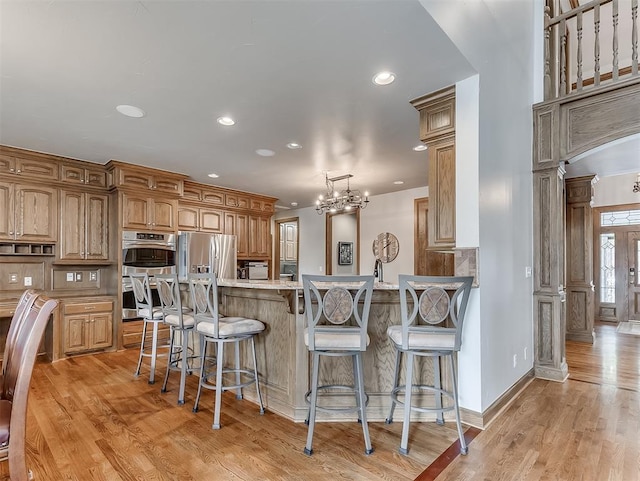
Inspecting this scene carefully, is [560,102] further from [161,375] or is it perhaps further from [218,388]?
[161,375]

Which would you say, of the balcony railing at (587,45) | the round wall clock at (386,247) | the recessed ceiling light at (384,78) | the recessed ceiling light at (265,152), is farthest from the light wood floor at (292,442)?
the round wall clock at (386,247)

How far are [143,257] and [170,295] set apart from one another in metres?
2.15

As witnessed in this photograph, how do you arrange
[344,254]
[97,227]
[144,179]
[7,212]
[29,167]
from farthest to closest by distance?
1. [344,254]
2. [144,179]
3. [97,227]
4. [29,167]
5. [7,212]

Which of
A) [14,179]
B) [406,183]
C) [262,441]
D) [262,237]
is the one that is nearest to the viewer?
[262,441]

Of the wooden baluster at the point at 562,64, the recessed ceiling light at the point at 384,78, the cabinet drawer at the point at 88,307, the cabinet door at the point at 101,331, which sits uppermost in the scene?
the wooden baluster at the point at 562,64

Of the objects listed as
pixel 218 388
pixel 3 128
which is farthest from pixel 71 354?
pixel 218 388

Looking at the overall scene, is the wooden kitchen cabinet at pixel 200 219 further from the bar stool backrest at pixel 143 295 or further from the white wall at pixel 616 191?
the white wall at pixel 616 191

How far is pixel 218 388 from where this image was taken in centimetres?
253

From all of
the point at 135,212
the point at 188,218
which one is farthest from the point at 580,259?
the point at 135,212

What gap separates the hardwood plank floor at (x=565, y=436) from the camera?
201cm

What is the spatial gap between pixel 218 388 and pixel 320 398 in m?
0.76

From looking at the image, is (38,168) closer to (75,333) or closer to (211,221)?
(75,333)

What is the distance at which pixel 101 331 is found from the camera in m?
4.60

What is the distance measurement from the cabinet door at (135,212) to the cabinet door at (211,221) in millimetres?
1075
